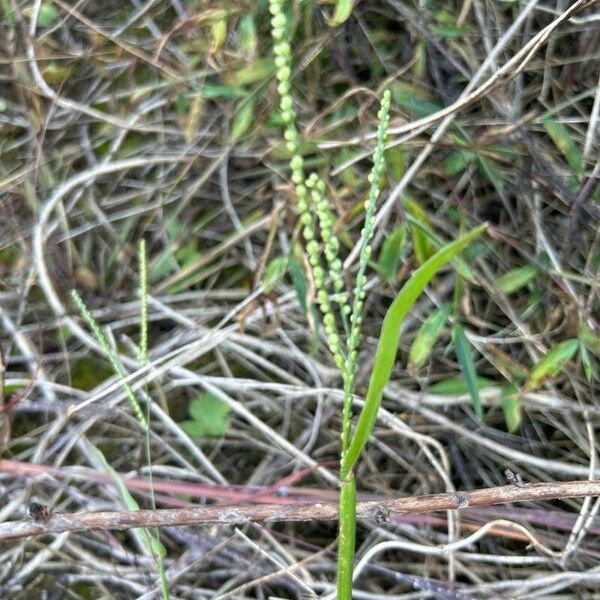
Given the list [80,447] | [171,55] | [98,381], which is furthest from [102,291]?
[171,55]

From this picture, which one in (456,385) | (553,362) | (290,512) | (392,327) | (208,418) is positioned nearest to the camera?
(392,327)

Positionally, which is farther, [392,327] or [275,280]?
[275,280]

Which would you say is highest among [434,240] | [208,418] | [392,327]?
[392,327]

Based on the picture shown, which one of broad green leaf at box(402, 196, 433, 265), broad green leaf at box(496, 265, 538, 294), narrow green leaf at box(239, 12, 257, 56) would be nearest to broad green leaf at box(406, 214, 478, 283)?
broad green leaf at box(402, 196, 433, 265)

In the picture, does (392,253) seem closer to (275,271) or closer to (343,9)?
(275,271)

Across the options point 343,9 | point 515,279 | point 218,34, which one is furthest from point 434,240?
point 218,34

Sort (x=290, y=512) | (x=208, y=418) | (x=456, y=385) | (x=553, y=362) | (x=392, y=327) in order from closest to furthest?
(x=392, y=327) < (x=290, y=512) < (x=553, y=362) < (x=456, y=385) < (x=208, y=418)

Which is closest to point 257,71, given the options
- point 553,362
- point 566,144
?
point 566,144

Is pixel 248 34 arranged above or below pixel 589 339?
above
